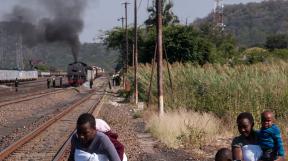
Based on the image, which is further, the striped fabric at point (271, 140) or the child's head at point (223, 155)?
the striped fabric at point (271, 140)

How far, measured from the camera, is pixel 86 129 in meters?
5.93

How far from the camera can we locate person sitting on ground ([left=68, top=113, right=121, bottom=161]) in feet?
19.5

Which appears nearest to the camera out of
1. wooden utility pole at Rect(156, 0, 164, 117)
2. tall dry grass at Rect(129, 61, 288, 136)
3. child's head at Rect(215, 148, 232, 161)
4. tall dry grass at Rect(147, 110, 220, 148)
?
child's head at Rect(215, 148, 232, 161)

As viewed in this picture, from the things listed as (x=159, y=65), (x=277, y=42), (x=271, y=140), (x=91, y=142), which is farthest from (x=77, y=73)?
(x=91, y=142)

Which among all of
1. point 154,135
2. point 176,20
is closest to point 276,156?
point 154,135

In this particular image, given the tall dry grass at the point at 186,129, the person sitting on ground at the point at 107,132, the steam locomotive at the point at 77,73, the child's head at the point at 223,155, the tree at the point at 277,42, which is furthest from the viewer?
the tree at the point at 277,42

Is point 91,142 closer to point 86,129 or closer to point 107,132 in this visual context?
point 86,129

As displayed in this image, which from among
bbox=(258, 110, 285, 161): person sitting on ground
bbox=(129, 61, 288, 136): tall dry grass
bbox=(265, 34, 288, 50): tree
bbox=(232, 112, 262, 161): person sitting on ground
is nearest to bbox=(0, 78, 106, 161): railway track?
bbox=(129, 61, 288, 136): tall dry grass

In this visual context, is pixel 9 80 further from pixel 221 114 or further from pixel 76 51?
pixel 221 114

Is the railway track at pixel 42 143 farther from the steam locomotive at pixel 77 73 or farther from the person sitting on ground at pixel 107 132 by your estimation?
the steam locomotive at pixel 77 73

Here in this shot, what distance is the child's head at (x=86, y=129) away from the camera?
5.93m

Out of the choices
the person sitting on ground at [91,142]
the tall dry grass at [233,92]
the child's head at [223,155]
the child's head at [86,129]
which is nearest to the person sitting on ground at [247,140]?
the child's head at [223,155]

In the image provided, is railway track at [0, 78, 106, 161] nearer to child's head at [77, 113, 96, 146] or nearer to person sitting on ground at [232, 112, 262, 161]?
person sitting on ground at [232, 112, 262, 161]

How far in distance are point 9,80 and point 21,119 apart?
54354 mm
